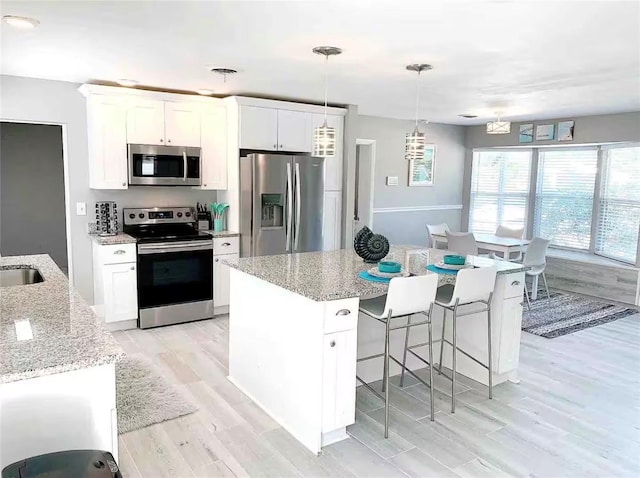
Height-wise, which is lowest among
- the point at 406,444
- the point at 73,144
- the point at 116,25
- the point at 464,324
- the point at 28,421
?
the point at 406,444

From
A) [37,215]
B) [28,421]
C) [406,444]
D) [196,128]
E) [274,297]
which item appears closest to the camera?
[28,421]

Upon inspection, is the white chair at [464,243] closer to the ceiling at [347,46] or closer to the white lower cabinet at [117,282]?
the ceiling at [347,46]

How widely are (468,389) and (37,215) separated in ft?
19.9

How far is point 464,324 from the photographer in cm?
367

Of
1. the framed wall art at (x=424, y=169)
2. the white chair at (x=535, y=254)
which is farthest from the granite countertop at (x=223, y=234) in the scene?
the framed wall art at (x=424, y=169)

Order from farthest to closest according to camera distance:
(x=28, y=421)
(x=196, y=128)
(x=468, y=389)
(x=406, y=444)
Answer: (x=196, y=128)
(x=468, y=389)
(x=406, y=444)
(x=28, y=421)

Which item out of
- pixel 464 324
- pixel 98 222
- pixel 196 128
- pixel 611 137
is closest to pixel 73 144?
pixel 98 222

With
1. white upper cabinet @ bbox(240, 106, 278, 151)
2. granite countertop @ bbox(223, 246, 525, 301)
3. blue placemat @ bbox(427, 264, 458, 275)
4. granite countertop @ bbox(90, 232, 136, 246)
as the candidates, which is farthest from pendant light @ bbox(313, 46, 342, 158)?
granite countertop @ bbox(90, 232, 136, 246)

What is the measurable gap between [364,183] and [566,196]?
2.85 metres

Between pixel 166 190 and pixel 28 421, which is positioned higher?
pixel 166 190

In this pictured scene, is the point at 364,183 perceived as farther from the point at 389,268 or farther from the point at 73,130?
the point at 389,268

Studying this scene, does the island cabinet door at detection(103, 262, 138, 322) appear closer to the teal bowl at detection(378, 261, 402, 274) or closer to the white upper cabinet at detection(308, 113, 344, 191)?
the white upper cabinet at detection(308, 113, 344, 191)

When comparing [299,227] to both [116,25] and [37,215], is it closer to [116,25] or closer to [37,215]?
[116,25]

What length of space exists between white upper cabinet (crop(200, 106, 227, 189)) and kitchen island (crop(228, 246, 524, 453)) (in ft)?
6.01
